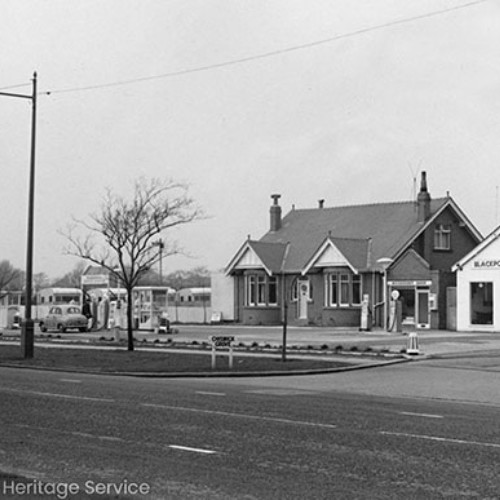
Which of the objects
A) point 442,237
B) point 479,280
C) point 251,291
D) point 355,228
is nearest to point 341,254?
point 355,228

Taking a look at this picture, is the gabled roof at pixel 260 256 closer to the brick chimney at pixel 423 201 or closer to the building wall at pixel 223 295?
the building wall at pixel 223 295

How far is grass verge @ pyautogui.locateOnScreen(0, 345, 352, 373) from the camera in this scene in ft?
81.1

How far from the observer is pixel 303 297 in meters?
56.6

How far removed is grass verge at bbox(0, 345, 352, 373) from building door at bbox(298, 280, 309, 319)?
84.1ft

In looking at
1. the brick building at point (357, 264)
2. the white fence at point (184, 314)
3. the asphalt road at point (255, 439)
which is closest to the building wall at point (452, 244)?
the brick building at point (357, 264)

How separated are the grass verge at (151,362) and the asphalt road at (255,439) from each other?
13.9ft

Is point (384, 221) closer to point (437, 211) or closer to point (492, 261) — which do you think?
point (437, 211)

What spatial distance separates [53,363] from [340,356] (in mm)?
8733

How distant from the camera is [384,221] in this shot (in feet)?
186

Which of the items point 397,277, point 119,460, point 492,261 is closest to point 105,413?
point 119,460

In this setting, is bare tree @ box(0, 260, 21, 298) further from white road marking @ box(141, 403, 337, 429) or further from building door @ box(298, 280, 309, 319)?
white road marking @ box(141, 403, 337, 429)

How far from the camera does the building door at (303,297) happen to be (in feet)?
184

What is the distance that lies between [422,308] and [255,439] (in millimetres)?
38632

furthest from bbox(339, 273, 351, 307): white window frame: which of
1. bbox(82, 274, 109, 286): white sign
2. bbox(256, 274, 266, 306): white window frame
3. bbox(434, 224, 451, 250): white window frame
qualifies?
bbox(82, 274, 109, 286): white sign
